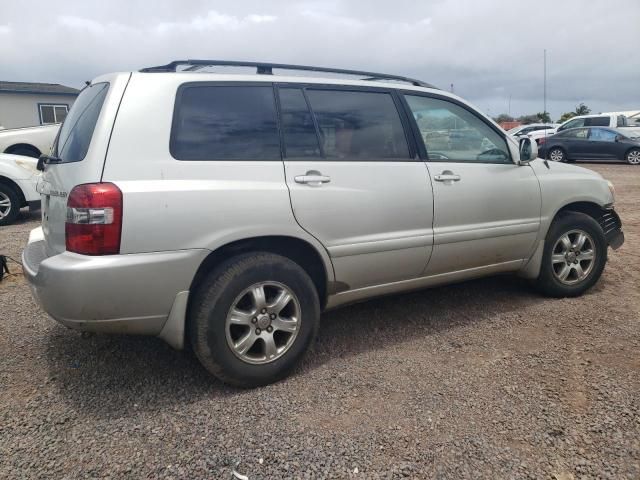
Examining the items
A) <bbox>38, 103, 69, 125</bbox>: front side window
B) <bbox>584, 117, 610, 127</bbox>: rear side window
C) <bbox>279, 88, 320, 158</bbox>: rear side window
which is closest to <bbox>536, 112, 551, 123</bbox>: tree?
<bbox>584, 117, 610, 127</bbox>: rear side window

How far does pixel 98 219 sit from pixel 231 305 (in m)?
0.79

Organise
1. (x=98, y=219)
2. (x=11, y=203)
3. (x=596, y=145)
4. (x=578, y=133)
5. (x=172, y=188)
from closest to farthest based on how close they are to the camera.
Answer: (x=98, y=219)
(x=172, y=188)
(x=11, y=203)
(x=596, y=145)
(x=578, y=133)

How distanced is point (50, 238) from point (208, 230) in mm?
938

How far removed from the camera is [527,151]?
3.88 m

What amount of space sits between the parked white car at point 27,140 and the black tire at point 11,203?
155 inches

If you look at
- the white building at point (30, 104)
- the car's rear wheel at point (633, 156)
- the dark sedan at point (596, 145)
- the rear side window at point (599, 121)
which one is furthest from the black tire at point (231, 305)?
the white building at point (30, 104)

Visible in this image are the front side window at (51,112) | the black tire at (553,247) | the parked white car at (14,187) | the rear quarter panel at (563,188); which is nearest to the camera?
the rear quarter panel at (563,188)

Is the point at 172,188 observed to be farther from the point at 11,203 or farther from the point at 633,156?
the point at 633,156

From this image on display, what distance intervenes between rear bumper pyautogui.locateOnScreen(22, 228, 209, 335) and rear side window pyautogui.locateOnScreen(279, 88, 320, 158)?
0.84m

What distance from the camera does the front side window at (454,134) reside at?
11.7 feet

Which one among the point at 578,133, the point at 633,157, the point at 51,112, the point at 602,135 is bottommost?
the point at 633,157

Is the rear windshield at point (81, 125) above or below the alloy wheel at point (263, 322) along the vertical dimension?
above

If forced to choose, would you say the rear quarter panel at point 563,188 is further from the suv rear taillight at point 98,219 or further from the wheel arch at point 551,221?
the suv rear taillight at point 98,219

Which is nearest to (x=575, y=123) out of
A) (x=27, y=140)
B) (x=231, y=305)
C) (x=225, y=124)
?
(x=27, y=140)
